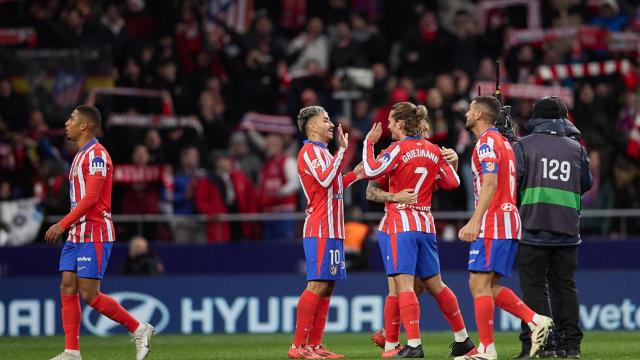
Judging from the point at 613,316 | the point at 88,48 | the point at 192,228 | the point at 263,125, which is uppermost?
the point at 88,48

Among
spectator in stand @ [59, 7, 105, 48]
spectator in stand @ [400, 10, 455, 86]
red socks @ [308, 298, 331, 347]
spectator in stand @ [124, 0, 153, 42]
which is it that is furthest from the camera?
spectator in stand @ [124, 0, 153, 42]

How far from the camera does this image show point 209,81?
813 inches

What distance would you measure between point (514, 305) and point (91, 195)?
3718 millimetres

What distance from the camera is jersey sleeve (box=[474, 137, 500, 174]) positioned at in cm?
1070

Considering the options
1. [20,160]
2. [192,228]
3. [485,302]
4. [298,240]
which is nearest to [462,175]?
[298,240]

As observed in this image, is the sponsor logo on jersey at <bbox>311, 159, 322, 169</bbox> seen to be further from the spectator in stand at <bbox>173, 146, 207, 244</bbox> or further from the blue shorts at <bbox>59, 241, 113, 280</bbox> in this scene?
the spectator in stand at <bbox>173, 146, 207, 244</bbox>

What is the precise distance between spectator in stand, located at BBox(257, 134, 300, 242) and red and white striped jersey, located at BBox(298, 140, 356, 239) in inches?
269

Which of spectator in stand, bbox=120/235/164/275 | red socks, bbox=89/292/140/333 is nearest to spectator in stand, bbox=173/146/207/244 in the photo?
spectator in stand, bbox=120/235/164/275

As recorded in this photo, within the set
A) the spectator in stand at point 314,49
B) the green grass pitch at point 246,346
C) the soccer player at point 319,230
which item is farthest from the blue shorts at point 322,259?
the spectator in stand at point 314,49

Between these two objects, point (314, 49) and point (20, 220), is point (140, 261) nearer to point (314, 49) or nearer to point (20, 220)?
point (20, 220)

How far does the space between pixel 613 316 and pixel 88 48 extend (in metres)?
9.13

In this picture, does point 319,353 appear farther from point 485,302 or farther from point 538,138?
point 538,138

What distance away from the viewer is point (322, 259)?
455 inches

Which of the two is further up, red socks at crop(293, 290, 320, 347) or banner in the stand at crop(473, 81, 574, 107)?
banner in the stand at crop(473, 81, 574, 107)
